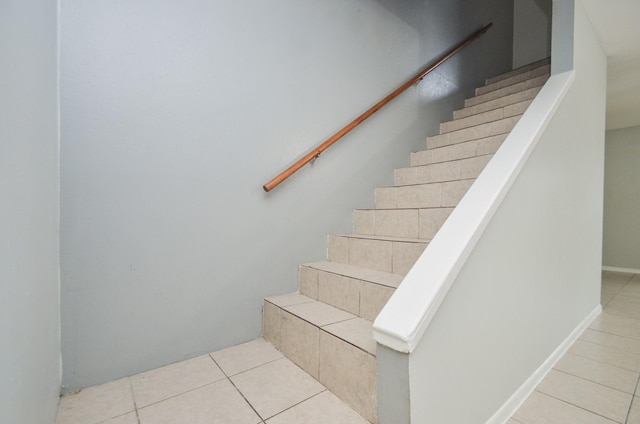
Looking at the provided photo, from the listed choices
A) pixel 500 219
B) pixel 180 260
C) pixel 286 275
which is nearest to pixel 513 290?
pixel 500 219

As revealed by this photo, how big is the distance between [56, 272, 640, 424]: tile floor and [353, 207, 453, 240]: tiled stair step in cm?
95

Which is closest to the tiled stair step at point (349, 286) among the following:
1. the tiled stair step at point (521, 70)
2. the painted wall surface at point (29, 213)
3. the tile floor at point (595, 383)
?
the tile floor at point (595, 383)

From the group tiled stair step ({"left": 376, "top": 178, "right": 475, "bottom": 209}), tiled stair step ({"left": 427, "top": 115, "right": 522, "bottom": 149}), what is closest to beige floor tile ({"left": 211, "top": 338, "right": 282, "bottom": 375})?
tiled stair step ({"left": 376, "top": 178, "right": 475, "bottom": 209})

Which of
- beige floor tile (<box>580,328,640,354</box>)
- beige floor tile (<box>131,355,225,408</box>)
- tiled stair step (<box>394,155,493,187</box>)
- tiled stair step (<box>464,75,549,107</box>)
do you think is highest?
tiled stair step (<box>464,75,549,107</box>)

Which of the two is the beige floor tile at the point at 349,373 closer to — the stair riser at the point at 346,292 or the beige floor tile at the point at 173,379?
the stair riser at the point at 346,292

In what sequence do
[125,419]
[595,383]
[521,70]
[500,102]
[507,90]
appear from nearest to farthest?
[125,419], [595,383], [500,102], [507,90], [521,70]

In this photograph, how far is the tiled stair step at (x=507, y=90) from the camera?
2.76m

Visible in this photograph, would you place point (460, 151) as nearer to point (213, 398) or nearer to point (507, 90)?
point (507, 90)

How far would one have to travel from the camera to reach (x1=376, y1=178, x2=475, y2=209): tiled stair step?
1.93 meters

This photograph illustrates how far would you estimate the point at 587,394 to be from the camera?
4.65ft

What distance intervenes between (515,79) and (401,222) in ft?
8.18

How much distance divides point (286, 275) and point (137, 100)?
4.13 ft

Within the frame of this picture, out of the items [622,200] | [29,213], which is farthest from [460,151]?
[622,200]

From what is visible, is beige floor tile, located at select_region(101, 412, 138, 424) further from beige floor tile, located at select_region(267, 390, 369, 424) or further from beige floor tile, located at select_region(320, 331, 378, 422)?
beige floor tile, located at select_region(320, 331, 378, 422)
